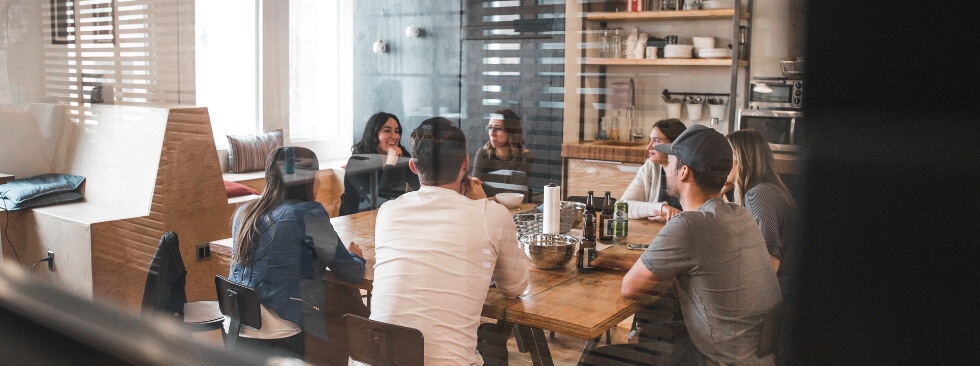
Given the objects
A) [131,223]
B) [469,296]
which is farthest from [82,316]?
[469,296]

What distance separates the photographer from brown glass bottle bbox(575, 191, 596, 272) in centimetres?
62

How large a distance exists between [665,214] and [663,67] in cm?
14

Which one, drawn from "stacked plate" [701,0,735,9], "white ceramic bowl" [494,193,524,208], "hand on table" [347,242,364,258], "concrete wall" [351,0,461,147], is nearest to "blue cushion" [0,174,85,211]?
"hand on table" [347,242,364,258]

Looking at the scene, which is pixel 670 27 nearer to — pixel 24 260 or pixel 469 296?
pixel 469 296

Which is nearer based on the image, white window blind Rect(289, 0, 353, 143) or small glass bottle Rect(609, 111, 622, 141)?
small glass bottle Rect(609, 111, 622, 141)

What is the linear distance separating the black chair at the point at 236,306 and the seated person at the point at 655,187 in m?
0.35

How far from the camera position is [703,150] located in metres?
0.50

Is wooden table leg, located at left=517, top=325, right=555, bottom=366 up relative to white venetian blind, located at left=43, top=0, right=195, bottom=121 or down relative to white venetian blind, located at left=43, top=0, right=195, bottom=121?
down

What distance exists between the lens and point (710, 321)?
451 mm

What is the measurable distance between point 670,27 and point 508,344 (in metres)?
0.35

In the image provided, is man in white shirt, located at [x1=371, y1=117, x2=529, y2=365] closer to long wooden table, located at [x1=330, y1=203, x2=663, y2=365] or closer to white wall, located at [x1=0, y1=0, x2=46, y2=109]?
long wooden table, located at [x1=330, y1=203, x2=663, y2=365]

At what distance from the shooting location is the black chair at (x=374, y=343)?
2.28 feet

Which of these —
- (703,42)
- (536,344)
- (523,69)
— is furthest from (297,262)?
(703,42)

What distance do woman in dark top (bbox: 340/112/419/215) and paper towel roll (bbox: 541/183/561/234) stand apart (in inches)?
4.7
